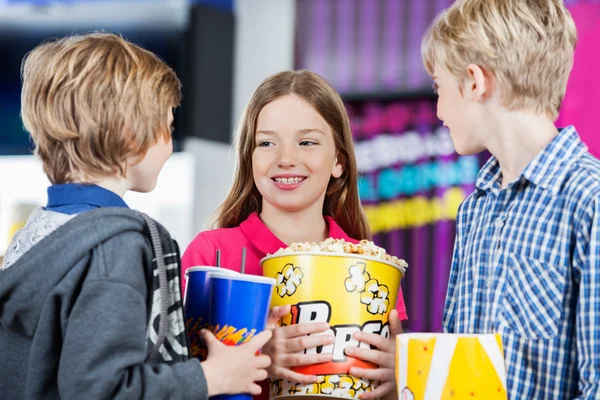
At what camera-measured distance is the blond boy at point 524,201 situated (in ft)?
3.61

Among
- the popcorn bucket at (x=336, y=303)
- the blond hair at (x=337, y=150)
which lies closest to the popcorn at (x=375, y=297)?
the popcorn bucket at (x=336, y=303)

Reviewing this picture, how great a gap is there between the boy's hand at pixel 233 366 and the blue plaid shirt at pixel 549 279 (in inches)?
12.9

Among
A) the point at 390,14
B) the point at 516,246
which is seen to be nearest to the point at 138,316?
the point at 516,246

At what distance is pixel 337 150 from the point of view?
67.6 inches

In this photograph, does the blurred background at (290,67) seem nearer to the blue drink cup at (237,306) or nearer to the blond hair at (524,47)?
the blond hair at (524,47)

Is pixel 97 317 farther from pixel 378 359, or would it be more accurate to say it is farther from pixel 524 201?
pixel 524 201

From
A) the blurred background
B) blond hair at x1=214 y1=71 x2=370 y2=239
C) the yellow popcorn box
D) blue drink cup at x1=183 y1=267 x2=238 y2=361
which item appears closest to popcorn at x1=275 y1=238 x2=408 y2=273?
blue drink cup at x1=183 y1=267 x2=238 y2=361

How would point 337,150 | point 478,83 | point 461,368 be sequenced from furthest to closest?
1. point 337,150
2. point 478,83
3. point 461,368

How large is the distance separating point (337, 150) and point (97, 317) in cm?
81

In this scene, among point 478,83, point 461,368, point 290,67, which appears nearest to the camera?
point 461,368

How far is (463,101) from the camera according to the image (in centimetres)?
125

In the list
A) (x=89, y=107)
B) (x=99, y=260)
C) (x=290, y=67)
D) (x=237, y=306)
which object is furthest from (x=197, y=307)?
(x=290, y=67)

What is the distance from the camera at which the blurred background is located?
12.1ft

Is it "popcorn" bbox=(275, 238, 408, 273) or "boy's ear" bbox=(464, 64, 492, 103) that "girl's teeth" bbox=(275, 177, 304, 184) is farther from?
"boy's ear" bbox=(464, 64, 492, 103)
